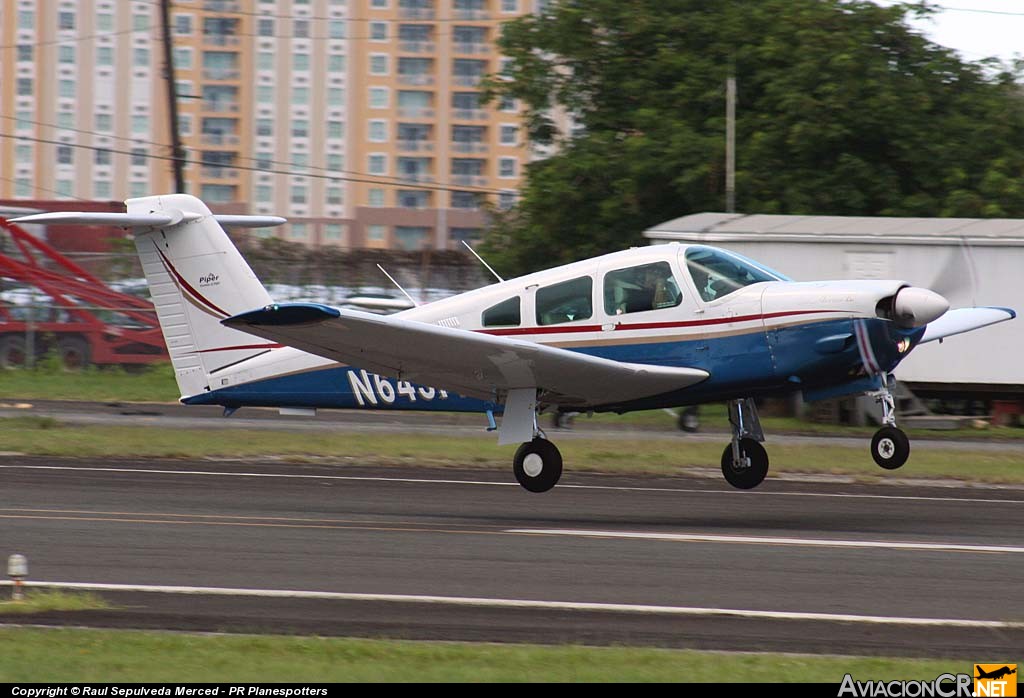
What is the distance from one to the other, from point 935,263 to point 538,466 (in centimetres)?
1195

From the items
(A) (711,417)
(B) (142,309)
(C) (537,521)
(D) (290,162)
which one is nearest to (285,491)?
(C) (537,521)

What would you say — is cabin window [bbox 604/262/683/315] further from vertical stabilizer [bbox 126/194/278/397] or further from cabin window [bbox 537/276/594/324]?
vertical stabilizer [bbox 126/194/278/397]

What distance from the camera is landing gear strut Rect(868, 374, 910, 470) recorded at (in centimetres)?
1256

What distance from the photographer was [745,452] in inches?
546

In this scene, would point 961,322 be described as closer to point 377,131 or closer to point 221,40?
point 377,131

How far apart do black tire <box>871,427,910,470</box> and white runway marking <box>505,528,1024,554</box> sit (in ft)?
4.57

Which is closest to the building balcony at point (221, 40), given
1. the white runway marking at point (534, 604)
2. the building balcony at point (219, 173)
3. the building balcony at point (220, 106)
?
the building balcony at point (220, 106)

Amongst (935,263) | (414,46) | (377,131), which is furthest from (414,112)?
(935,263)

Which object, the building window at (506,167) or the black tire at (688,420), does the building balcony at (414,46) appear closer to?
the building window at (506,167)

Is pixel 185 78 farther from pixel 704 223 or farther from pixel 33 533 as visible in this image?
pixel 33 533

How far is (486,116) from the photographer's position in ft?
257

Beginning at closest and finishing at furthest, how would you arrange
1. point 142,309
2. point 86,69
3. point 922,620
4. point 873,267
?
point 922,620 < point 873,267 < point 142,309 < point 86,69

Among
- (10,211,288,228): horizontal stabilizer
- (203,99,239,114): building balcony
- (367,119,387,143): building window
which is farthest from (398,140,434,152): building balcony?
(10,211,288,228): horizontal stabilizer

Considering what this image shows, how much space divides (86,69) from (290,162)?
40.4 ft
